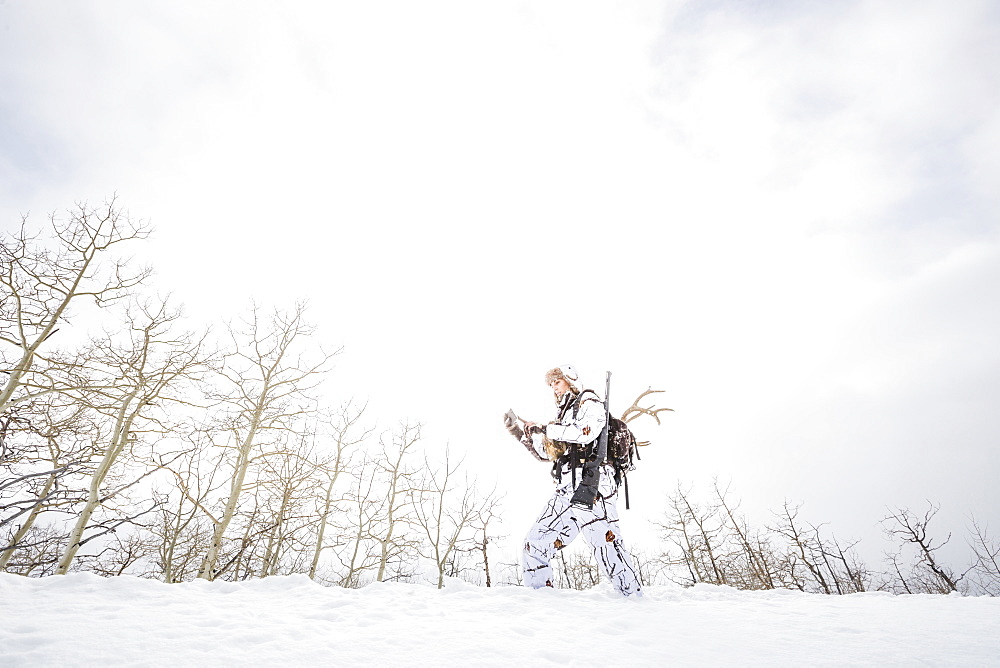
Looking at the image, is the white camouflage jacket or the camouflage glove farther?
the camouflage glove

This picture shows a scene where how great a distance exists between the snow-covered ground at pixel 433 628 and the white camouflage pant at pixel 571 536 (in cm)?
87

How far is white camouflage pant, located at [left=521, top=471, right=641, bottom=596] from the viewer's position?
171 inches

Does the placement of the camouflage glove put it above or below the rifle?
above

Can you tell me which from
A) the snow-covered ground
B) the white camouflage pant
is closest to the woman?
the white camouflage pant

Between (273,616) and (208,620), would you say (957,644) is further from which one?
(208,620)

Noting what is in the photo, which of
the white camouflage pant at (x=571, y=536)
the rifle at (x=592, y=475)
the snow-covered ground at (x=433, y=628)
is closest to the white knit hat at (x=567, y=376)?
the rifle at (x=592, y=475)

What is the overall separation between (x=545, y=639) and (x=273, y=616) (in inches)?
59.7

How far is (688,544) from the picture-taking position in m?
22.2

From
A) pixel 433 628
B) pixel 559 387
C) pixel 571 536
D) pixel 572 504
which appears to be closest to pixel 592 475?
pixel 572 504

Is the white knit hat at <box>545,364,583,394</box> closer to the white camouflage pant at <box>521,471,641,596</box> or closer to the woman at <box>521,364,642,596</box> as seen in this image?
the woman at <box>521,364,642,596</box>

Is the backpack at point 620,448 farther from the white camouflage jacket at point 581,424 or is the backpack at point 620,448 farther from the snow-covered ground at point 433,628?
the snow-covered ground at point 433,628

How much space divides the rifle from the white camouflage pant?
84 millimetres

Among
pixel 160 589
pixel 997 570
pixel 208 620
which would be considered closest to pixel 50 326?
pixel 160 589

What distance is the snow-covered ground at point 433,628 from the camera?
1.87 metres
